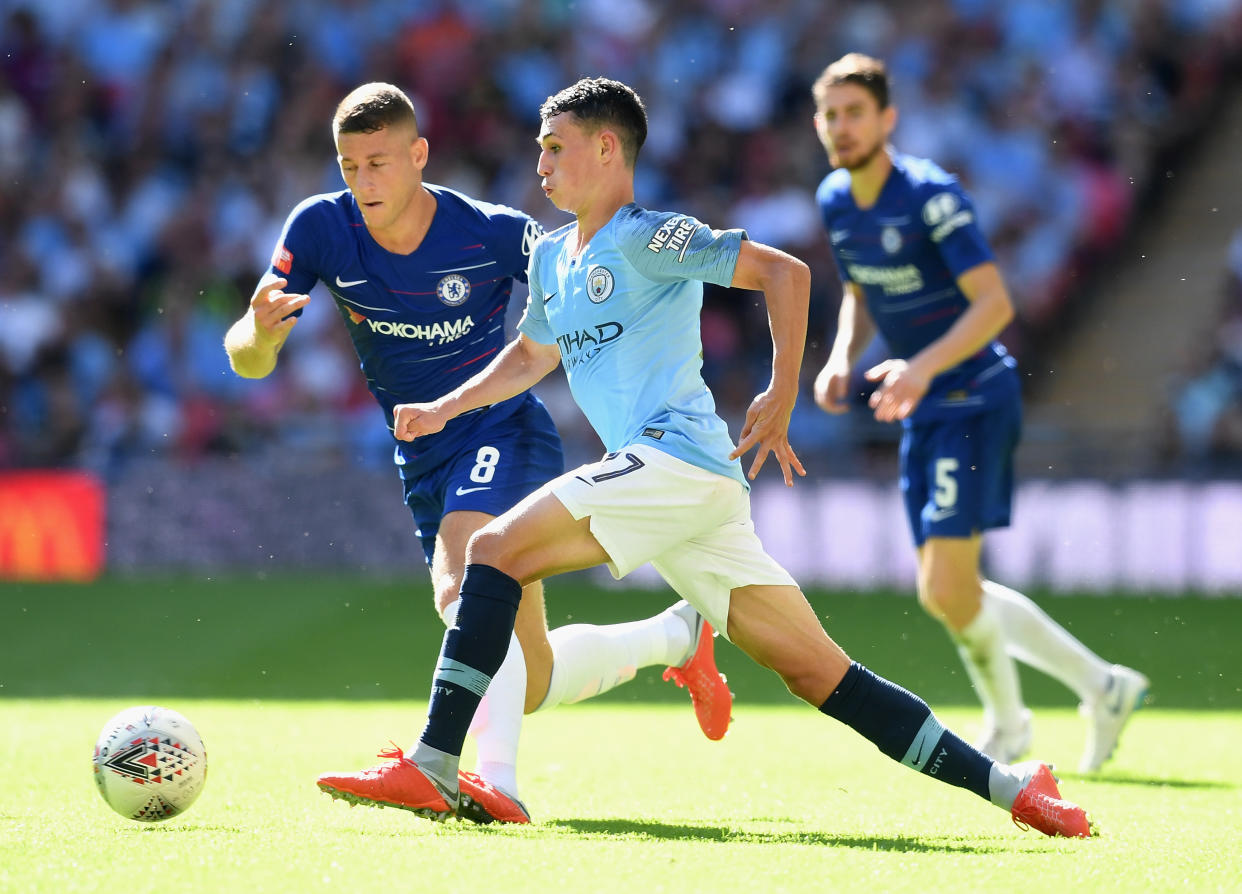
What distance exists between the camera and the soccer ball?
15.5ft

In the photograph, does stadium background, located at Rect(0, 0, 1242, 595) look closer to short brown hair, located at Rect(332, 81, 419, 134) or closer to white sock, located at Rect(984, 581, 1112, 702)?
white sock, located at Rect(984, 581, 1112, 702)

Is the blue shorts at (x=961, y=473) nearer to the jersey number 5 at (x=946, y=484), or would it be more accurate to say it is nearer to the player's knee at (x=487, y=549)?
the jersey number 5 at (x=946, y=484)

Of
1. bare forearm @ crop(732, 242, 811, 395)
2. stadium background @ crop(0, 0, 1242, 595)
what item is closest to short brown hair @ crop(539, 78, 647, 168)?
bare forearm @ crop(732, 242, 811, 395)

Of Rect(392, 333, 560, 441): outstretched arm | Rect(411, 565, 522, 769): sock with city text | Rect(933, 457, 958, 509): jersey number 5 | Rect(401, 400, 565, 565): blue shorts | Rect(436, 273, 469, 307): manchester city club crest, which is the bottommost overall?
Rect(411, 565, 522, 769): sock with city text

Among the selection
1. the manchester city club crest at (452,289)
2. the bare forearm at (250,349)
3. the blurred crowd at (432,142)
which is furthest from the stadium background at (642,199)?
the bare forearm at (250,349)

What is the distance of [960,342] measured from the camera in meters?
6.14

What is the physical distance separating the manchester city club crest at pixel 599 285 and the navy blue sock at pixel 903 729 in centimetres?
126

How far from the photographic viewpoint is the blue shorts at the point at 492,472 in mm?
5625

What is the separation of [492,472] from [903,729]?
169cm

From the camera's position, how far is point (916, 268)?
695 centimetres

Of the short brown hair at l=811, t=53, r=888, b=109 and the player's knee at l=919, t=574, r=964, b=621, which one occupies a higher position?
the short brown hair at l=811, t=53, r=888, b=109

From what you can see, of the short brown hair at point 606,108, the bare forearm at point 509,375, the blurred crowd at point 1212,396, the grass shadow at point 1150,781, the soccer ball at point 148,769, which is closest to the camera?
the soccer ball at point 148,769

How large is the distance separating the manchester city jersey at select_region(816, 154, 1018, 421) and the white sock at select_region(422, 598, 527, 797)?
2496mm

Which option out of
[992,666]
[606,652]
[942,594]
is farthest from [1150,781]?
[606,652]
